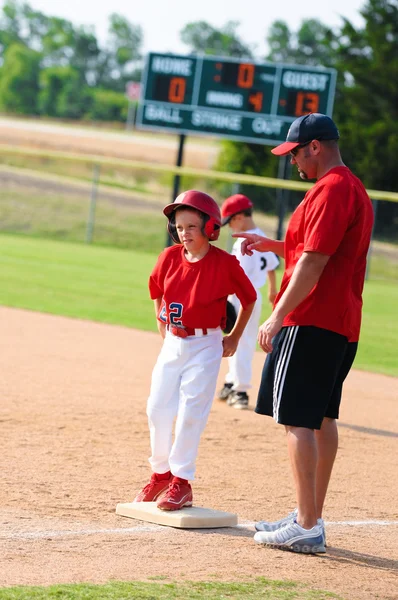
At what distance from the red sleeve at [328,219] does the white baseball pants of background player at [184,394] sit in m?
0.89

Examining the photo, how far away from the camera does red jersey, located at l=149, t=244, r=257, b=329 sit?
4.93 m

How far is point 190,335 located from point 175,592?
1543 mm

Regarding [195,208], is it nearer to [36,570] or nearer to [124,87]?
[36,570]

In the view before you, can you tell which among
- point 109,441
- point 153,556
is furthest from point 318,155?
point 109,441

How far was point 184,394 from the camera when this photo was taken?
16.1 ft

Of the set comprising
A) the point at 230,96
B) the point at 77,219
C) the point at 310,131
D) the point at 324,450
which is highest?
the point at 230,96

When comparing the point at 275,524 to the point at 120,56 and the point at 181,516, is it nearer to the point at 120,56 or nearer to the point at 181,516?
the point at 181,516

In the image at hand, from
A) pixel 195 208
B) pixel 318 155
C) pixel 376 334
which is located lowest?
pixel 376 334

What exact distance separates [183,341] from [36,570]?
1.46 meters

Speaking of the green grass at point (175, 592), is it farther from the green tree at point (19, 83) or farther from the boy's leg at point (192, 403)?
the green tree at point (19, 83)

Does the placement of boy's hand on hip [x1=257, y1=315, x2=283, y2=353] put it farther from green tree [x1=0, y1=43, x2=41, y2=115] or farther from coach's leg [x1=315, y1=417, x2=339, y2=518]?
green tree [x1=0, y1=43, x2=41, y2=115]

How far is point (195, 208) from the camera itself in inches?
194

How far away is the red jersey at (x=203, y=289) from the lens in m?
4.93

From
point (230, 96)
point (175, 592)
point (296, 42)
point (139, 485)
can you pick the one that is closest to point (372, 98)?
point (230, 96)
